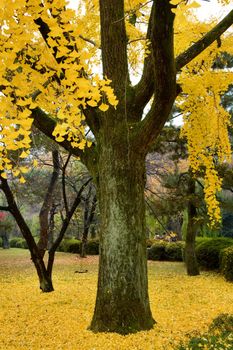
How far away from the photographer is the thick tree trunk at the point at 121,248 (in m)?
4.86

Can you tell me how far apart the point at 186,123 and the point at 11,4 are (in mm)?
6464

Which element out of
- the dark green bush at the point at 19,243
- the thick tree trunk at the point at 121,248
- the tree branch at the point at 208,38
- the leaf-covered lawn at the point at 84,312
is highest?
the tree branch at the point at 208,38

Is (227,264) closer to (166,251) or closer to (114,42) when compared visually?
(166,251)

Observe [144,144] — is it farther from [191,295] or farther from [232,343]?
[191,295]

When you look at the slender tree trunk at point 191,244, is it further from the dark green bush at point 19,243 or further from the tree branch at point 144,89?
the dark green bush at point 19,243

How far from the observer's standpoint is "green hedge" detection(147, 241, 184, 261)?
1634 centimetres

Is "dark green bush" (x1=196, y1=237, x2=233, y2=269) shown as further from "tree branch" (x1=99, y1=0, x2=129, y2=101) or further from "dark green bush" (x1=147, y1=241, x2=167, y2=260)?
"tree branch" (x1=99, y1=0, x2=129, y2=101)

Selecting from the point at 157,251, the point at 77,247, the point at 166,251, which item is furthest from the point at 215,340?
the point at 77,247

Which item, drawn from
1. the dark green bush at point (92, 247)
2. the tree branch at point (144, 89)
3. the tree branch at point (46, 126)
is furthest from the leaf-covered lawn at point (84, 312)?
the dark green bush at point (92, 247)

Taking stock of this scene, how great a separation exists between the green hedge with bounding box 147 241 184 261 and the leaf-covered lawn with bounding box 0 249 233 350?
5539mm

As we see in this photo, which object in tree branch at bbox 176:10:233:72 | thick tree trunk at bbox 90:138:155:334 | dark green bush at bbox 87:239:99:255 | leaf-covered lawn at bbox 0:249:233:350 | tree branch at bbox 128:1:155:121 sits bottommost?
leaf-covered lawn at bbox 0:249:233:350

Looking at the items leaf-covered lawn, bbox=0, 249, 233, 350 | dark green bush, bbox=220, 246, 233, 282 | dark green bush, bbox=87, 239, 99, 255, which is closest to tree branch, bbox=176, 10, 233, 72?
leaf-covered lawn, bbox=0, 249, 233, 350

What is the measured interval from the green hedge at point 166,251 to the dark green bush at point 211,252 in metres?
3.23

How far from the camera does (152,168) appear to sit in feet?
46.4
